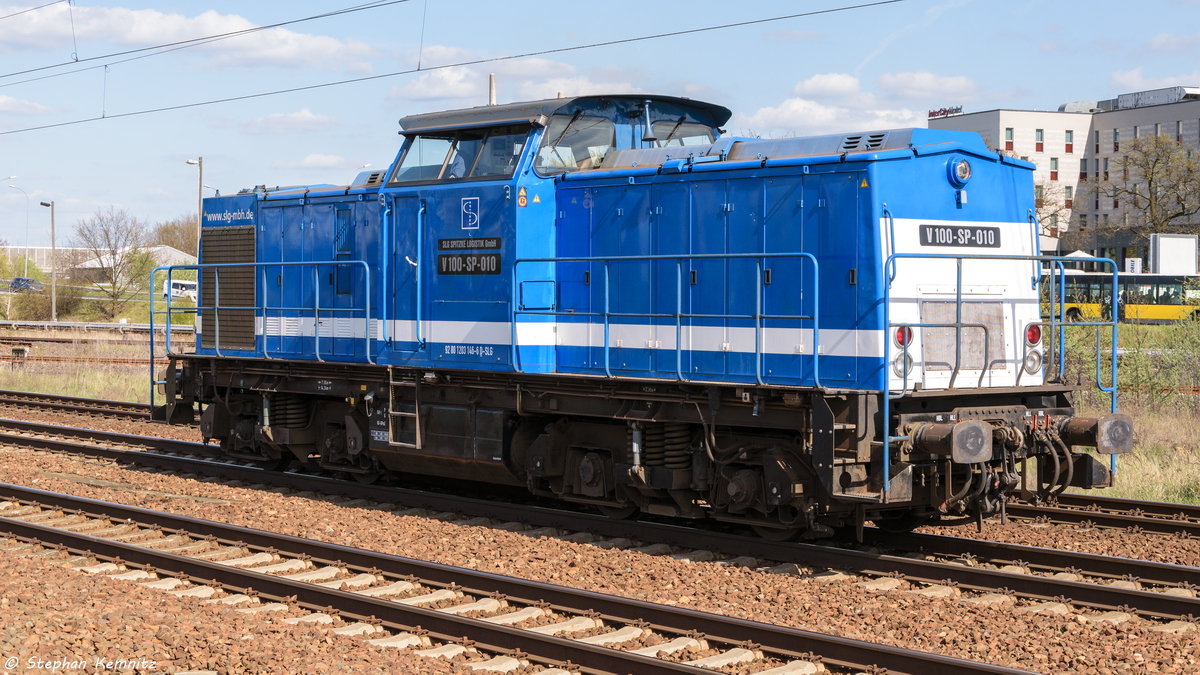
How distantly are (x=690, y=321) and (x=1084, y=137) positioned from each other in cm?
6571

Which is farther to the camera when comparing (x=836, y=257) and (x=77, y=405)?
(x=77, y=405)

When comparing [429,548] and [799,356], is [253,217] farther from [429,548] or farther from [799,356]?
[799,356]

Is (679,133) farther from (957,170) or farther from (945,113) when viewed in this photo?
(945,113)

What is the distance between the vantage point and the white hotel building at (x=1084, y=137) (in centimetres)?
6109

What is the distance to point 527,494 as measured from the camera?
1104cm

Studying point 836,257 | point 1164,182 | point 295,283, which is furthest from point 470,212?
point 1164,182

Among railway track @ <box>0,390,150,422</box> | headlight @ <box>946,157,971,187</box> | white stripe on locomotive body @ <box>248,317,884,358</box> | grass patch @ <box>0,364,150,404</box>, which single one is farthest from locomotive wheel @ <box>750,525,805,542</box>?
grass patch @ <box>0,364,150,404</box>

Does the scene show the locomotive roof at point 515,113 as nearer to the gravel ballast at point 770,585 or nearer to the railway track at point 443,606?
the gravel ballast at point 770,585

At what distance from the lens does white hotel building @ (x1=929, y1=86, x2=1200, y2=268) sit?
6109cm

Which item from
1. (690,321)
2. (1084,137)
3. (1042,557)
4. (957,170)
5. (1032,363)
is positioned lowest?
(1042,557)

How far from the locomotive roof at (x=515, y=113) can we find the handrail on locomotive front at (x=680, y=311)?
135 centimetres

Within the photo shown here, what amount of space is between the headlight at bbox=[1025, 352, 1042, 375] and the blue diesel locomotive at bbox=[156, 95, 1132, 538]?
32mm

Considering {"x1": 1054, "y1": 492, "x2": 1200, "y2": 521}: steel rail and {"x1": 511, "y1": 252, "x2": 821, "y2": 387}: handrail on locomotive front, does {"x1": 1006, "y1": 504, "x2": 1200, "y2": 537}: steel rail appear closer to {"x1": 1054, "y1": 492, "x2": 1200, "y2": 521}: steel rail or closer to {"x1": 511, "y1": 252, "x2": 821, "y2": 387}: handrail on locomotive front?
{"x1": 1054, "y1": 492, "x2": 1200, "y2": 521}: steel rail

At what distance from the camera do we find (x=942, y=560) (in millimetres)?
8156
